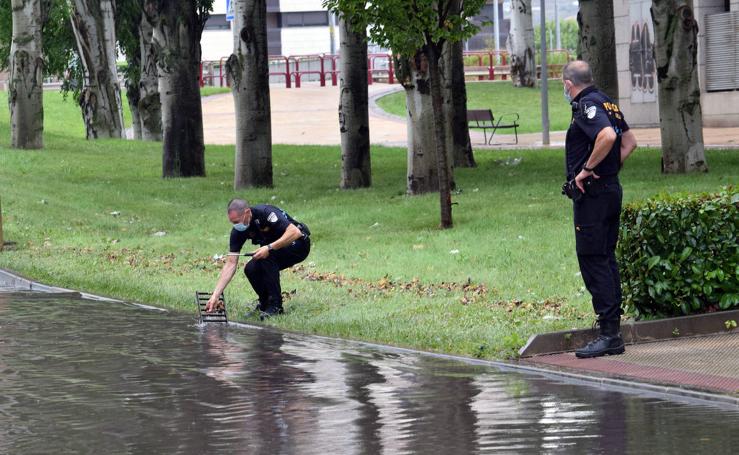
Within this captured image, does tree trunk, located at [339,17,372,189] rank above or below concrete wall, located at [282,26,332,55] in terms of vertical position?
below

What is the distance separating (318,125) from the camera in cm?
4638

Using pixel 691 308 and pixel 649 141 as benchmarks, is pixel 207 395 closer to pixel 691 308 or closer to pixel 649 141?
pixel 691 308

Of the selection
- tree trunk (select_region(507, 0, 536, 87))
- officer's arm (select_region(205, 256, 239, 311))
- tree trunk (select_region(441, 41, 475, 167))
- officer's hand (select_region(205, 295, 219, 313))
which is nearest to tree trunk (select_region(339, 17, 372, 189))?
tree trunk (select_region(441, 41, 475, 167))

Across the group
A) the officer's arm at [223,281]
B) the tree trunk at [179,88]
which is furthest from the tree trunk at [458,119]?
the officer's arm at [223,281]

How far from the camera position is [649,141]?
103 feet

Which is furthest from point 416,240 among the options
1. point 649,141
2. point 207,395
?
point 649,141

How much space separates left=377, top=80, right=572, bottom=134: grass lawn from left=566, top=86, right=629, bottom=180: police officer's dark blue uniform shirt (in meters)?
31.7

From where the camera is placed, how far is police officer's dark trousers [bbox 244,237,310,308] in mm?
13000

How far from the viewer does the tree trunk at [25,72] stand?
105ft

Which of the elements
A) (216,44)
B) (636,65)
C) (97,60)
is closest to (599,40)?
(636,65)

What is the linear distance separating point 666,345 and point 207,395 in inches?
133

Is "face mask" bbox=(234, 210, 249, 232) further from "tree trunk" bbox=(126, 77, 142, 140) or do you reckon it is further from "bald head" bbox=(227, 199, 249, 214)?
"tree trunk" bbox=(126, 77, 142, 140)

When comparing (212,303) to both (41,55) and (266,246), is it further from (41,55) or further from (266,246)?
(41,55)

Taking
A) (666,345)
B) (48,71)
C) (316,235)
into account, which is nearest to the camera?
(666,345)
